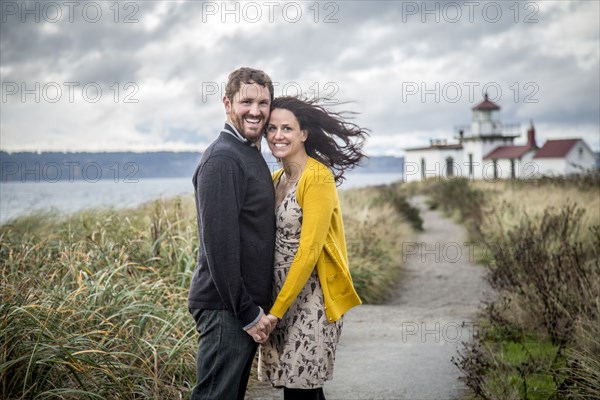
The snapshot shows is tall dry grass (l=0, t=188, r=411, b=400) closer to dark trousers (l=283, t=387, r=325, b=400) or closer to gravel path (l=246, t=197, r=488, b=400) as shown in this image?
gravel path (l=246, t=197, r=488, b=400)

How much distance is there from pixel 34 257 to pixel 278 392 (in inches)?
114

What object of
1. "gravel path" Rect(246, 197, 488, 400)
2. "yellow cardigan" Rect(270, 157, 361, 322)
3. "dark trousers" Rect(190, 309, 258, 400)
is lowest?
"gravel path" Rect(246, 197, 488, 400)

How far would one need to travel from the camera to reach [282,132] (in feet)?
10.3

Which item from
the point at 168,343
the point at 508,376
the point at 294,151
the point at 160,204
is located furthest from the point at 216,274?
the point at 160,204

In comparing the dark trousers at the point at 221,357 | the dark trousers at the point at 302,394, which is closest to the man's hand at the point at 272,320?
the dark trousers at the point at 221,357

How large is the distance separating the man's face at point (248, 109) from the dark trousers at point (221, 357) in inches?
34.7

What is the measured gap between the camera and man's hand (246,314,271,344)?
2.78 meters

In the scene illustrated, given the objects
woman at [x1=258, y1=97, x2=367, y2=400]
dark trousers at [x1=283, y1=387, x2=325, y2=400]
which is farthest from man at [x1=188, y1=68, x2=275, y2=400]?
dark trousers at [x1=283, y1=387, x2=325, y2=400]

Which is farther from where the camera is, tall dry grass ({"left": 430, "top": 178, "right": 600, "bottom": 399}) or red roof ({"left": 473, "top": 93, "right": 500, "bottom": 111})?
red roof ({"left": 473, "top": 93, "right": 500, "bottom": 111})

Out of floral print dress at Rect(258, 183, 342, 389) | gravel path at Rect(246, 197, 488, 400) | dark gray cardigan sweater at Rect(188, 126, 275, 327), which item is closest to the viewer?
dark gray cardigan sweater at Rect(188, 126, 275, 327)

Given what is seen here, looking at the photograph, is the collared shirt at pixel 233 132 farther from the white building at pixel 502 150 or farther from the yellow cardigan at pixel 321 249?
the white building at pixel 502 150

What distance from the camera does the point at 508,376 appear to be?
179 inches

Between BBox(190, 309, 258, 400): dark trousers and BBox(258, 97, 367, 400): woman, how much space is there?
0.19 m

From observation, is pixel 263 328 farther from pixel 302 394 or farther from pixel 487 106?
pixel 487 106
